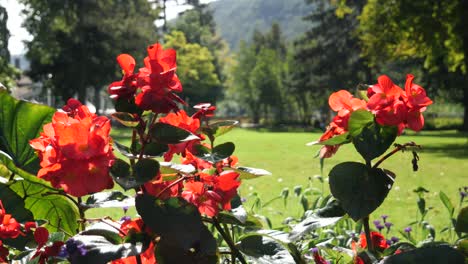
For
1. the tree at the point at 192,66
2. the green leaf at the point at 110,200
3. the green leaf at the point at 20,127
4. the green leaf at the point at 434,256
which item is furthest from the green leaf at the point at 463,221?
the tree at the point at 192,66

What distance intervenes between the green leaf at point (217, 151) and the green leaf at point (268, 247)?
0.12 m

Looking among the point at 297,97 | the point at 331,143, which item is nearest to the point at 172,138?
the point at 331,143

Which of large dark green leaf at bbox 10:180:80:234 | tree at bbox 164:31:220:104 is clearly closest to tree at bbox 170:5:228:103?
tree at bbox 164:31:220:104

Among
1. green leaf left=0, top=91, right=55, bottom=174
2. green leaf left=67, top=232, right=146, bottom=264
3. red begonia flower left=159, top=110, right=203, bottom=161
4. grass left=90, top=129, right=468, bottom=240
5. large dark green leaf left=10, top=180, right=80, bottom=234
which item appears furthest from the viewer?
grass left=90, top=129, right=468, bottom=240

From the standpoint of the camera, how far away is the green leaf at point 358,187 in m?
0.73

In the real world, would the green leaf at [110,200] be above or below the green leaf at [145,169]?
below

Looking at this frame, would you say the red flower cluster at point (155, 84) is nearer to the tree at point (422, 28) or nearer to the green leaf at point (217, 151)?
the green leaf at point (217, 151)

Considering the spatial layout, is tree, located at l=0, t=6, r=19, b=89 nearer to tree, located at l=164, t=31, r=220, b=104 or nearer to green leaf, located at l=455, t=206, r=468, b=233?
tree, located at l=164, t=31, r=220, b=104

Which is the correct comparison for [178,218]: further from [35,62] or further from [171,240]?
[35,62]

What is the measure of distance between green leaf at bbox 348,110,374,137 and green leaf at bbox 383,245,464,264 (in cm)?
17

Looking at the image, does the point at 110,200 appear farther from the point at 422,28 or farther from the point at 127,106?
the point at 422,28

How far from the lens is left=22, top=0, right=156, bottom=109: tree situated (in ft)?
82.0

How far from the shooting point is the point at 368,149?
73 cm

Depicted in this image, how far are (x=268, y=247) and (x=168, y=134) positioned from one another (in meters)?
0.21
